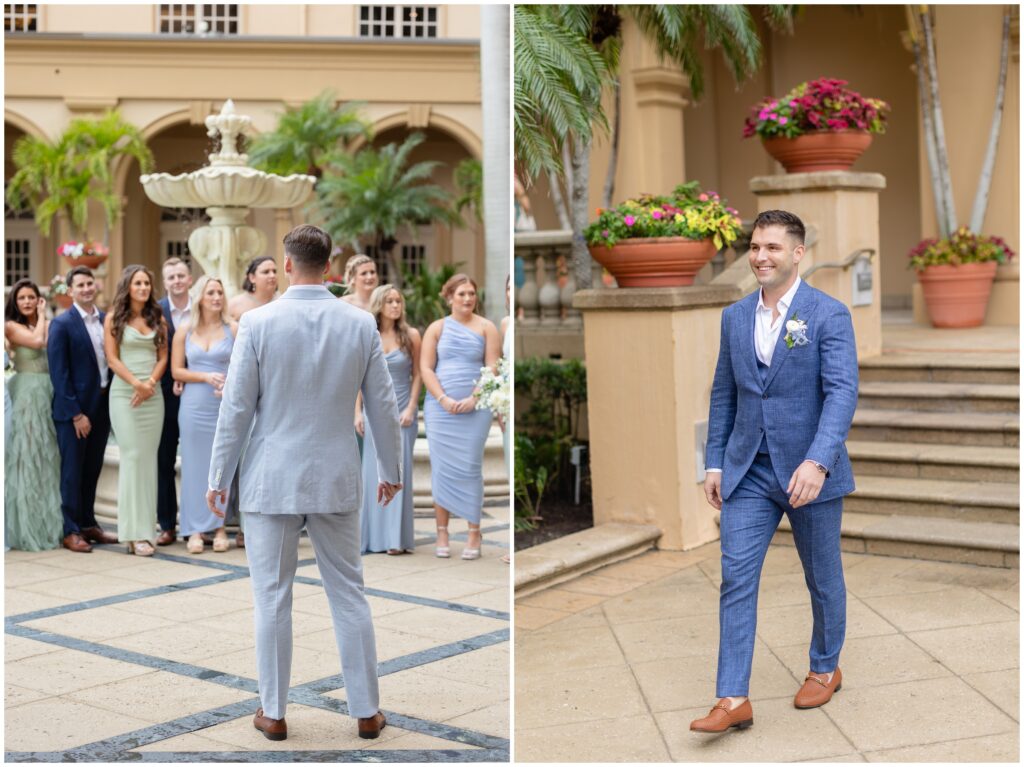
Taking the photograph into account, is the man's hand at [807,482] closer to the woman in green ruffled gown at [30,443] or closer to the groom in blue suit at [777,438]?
the groom in blue suit at [777,438]

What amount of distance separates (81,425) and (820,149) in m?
5.39

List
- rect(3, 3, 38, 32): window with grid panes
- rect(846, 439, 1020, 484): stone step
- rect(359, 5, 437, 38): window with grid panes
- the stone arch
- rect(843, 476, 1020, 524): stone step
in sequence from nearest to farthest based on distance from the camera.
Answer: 1. rect(843, 476, 1020, 524): stone step
2. rect(846, 439, 1020, 484): stone step
3. rect(3, 3, 38, 32): window with grid panes
4. the stone arch
5. rect(359, 5, 437, 38): window with grid panes

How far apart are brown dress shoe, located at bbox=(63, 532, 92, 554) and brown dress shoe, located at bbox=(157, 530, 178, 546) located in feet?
1.43

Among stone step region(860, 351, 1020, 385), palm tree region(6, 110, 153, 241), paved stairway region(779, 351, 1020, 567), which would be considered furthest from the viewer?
palm tree region(6, 110, 153, 241)

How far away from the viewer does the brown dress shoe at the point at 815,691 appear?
507 cm

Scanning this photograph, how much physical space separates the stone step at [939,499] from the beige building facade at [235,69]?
20.1 m

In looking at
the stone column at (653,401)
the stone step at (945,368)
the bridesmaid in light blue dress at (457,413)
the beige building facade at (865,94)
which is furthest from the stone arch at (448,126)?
the stone column at (653,401)

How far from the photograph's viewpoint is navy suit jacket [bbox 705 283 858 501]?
4.77m

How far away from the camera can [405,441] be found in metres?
8.63

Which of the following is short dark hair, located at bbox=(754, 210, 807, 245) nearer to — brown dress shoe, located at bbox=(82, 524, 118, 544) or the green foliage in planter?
the green foliage in planter

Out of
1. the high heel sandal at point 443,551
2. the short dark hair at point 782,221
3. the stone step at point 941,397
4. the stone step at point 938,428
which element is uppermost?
the short dark hair at point 782,221

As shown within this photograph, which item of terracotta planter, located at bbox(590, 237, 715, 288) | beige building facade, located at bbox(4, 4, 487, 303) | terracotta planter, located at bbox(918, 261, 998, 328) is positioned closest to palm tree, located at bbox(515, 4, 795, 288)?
terracotta planter, located at bbox(590, 237, 715, 288)

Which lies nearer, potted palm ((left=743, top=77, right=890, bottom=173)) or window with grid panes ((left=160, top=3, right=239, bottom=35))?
potted palm ((left=743, top=77, right=890, bottom=173))

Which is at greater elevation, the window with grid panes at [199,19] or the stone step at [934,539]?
the window with grid panes at [199,19]
